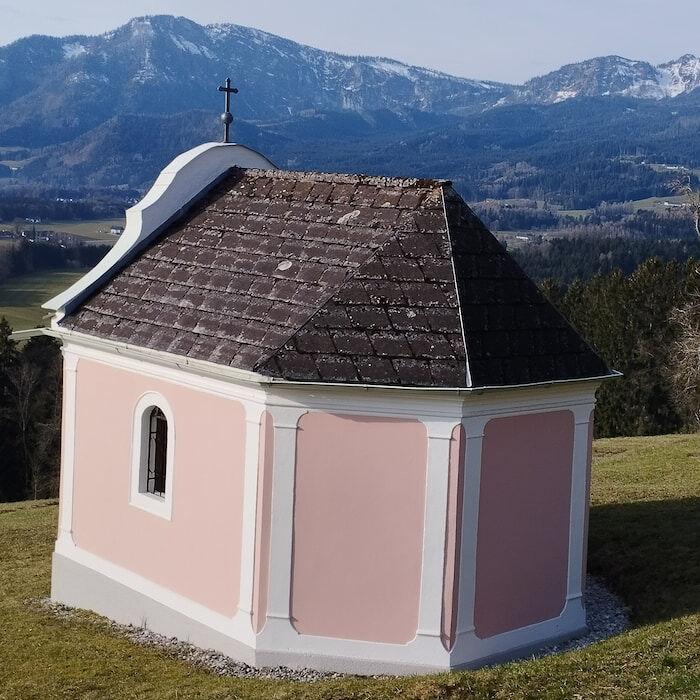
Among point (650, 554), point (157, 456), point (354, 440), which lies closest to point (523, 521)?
point (354, 440)

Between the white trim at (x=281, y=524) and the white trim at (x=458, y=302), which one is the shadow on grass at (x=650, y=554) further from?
the white trim at (x=281, y=524)

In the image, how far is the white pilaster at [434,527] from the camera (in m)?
12.2

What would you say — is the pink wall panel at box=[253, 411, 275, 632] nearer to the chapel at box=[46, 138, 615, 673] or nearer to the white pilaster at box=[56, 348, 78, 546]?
the chapel at box=[46, 138, 615, 673]

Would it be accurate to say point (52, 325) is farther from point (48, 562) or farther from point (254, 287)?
point (48, 562)

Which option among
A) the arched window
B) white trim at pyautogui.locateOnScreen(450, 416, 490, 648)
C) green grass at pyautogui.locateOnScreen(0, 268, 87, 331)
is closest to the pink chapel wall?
the arched window

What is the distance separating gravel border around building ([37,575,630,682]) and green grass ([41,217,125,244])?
143971mm

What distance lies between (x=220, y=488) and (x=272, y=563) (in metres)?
1.23

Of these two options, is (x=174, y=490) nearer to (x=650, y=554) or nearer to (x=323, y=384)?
(x=323, y=384)

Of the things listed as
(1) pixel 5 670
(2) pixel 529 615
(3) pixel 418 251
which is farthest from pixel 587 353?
(1) pixel 5 670

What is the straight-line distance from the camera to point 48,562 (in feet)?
63.7

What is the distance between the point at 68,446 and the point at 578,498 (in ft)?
25.0

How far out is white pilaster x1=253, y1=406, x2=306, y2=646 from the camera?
12.5m

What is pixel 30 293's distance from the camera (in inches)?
3942

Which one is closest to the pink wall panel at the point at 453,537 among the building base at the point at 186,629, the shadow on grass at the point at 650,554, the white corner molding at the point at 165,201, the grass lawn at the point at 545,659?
the building base at the point at 186,629
